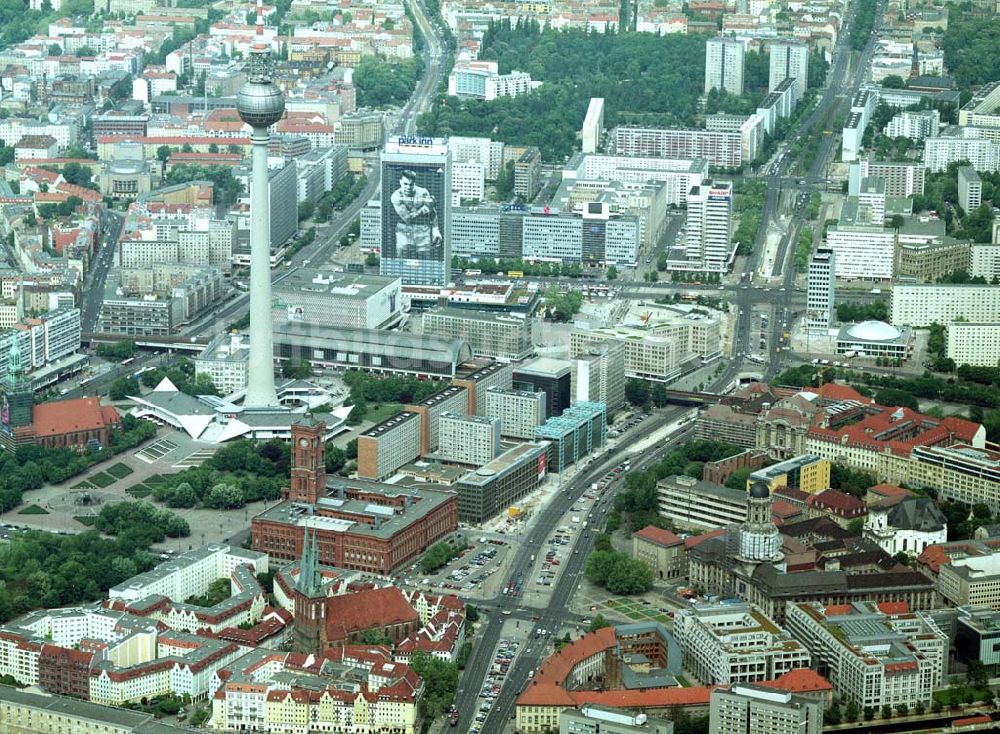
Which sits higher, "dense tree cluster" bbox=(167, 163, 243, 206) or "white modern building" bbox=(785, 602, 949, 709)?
"dense tree cluster" bbox=(167, 163, 243, 206)

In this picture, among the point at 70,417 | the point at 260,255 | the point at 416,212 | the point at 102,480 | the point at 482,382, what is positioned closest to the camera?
the point at 102,480

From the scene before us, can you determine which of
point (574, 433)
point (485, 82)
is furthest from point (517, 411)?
point (485, 82)

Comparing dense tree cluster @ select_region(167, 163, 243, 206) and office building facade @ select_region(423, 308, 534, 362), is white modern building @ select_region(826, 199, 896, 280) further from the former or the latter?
dense tree cluster @ select_region(167, 163, 243, 206)

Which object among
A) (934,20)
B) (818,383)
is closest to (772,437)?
(818,383)

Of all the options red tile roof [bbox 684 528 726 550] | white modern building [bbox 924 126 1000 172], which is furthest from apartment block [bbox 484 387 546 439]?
white modern building [bbox 924 126 1000 172]

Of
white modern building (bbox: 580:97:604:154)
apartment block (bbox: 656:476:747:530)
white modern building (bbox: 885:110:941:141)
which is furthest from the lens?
white modern building (bbox: 885:110:941:141)

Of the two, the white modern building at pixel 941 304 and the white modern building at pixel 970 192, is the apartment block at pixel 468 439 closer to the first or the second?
the white modern building at pixel 941 304

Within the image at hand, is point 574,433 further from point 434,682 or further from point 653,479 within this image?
point 434,682

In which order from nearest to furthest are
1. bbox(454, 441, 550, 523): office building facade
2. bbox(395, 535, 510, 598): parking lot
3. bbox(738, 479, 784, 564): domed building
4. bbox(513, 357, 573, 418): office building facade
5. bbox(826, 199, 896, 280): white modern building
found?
1. bbox(738, 479, 784, 564): domed building
2. bbox(395, 535, 510, 598): parking lot
3. bbox(454, 441, 550, 523): office building facade
4. bbox(513, 357, 573, 418): office building facade
5. bbox(826, 199, 896, 280): white modern building
